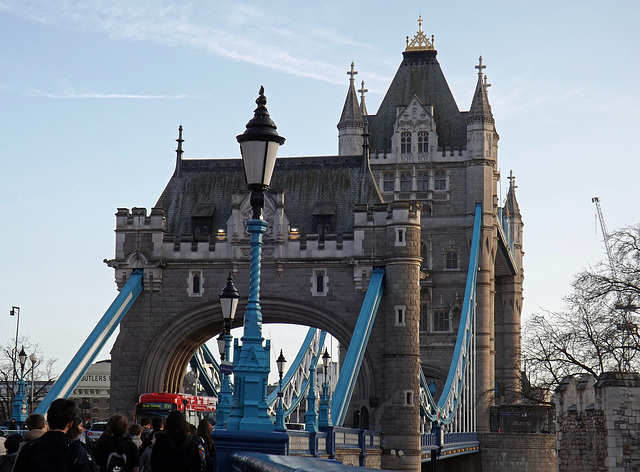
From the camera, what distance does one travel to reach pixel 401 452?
3222cm

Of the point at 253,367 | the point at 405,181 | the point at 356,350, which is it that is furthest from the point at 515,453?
the point at 253,367

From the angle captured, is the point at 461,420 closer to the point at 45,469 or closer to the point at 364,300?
the point at 364,300

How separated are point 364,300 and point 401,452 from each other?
177 inches

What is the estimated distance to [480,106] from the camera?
57.1m

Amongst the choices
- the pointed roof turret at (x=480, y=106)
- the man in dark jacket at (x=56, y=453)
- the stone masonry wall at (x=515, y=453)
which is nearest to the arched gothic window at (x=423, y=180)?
the pointed roof turret at (x=480, y=106)

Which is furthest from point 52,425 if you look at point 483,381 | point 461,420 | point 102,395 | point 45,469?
point 102,395

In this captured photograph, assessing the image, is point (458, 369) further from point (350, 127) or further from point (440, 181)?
point (350, 127)

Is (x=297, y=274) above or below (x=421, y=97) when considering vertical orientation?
below

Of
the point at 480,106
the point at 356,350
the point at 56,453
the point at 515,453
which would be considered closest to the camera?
the point at 56,453

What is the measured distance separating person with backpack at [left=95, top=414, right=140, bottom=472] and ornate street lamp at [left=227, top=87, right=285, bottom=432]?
92cm

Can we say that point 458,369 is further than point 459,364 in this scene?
Yes

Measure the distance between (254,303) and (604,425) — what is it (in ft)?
65.3

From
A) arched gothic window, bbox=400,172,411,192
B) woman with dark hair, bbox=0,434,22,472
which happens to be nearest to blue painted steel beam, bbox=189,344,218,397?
arched gothic window, bbox=400,172,411,192

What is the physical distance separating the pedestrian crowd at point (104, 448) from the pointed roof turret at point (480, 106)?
1824 inches
